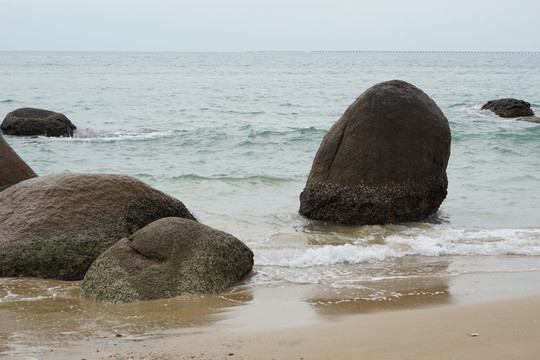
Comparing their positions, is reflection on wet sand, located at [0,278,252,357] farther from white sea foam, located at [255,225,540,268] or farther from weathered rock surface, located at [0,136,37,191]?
weathered rock surface, located at [0,136,37,191]

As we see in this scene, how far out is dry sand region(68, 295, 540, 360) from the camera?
4.22 m

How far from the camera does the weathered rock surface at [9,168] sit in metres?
7.97

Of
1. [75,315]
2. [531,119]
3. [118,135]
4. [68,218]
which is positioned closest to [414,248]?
[68,218]

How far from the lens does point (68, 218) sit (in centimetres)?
659

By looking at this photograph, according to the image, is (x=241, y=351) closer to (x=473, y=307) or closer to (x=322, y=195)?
(x=473, y=307)

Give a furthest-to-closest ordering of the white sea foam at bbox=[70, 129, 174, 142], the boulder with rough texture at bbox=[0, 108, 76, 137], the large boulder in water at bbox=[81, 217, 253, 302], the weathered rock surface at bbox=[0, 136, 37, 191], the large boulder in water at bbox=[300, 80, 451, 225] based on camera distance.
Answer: the boulder with rough texture at bbox=[0, 108, 76, 137]
the white sea foam at bbox=[70, 129, 174, 142]
the large boulder in water at bbox=[300, 80, 451, 225]
the weathered rock surface at bbox=[0, 136, 37, 191]
the large boulder in water at bbox=[81, 217, 253, 302]

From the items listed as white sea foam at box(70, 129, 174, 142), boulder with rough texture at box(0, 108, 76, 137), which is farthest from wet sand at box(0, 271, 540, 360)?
boulder with rough texture at box(0, 108, 76, 137)

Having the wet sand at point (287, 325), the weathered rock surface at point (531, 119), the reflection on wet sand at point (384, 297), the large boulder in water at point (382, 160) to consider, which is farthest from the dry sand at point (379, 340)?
the weathered rock surface at point (531, 119)

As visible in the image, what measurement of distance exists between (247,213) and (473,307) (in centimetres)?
487

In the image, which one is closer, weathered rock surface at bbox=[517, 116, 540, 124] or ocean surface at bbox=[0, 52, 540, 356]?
ocean surface at bbox=[0, 52, 540, 356]

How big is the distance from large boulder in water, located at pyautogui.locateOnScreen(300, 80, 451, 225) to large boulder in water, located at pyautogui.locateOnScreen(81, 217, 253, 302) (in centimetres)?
274

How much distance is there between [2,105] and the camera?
2686 centimetres

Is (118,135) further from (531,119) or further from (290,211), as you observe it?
(531,119)

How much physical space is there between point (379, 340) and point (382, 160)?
14.0 ft
